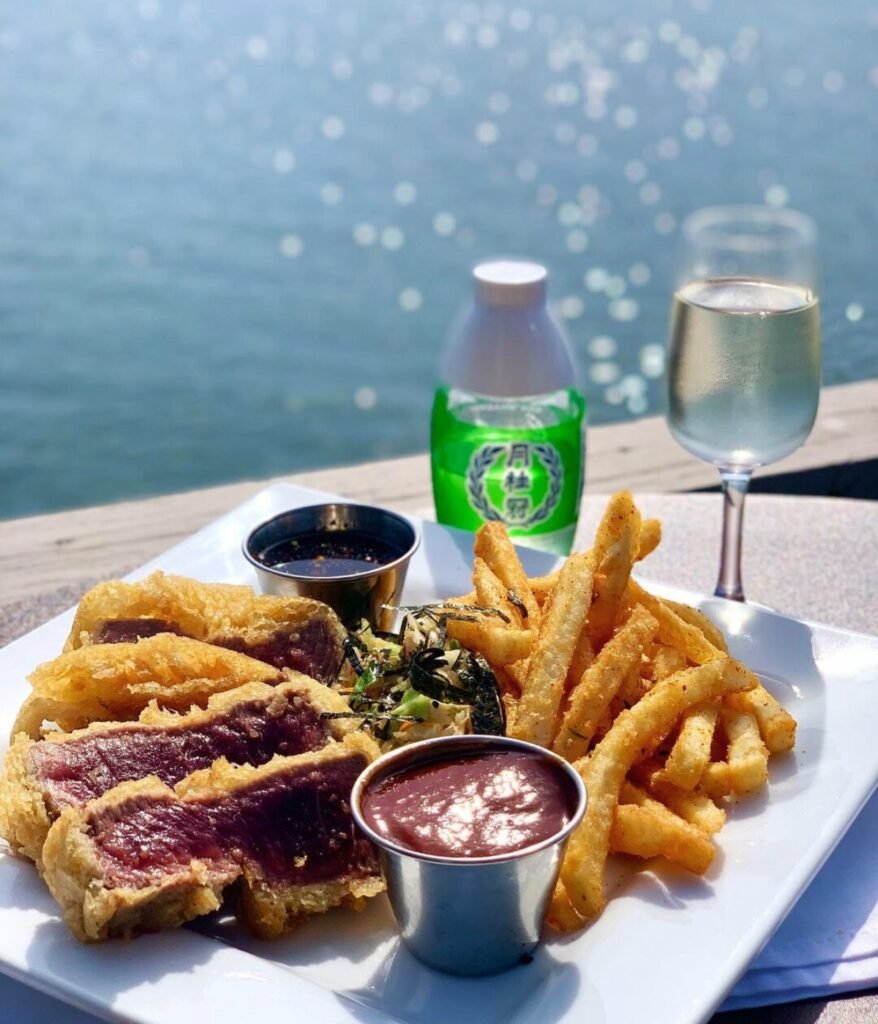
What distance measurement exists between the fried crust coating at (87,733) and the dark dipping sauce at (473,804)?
0.30 metres

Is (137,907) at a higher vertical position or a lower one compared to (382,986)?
higher

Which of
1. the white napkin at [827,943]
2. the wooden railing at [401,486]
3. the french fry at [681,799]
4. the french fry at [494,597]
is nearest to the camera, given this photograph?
the white napkin at [827,943]

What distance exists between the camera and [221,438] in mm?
13547

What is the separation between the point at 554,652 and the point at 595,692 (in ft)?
0.43

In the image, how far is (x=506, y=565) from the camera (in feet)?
11.5

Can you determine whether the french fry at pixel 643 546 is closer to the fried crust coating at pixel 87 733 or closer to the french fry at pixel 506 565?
the french fry at pixel 506 565

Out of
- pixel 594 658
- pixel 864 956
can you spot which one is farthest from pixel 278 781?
pixel 864 956

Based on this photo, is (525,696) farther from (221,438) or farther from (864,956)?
(221,438)

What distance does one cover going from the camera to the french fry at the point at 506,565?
3389mm

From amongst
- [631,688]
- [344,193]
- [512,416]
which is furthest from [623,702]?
[344,193]

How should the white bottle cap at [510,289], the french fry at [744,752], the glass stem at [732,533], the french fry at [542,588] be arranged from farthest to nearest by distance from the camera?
the white bottle cap at [510,289]
the glass stem at [732,533]
the french fry at [542,588]
the french fry at [744,752]

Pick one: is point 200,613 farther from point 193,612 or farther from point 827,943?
point 827,943

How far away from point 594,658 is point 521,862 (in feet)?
2.83

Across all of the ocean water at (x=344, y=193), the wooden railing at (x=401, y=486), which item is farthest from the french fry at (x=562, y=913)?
the ocean water at (x=344, y=193)
